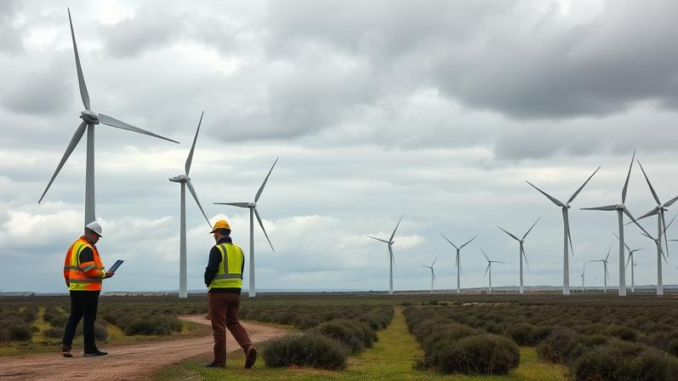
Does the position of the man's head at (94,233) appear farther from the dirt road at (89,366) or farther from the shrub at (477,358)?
the shrub at (477,358)

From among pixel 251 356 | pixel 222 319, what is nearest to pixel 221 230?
pixel 222 319

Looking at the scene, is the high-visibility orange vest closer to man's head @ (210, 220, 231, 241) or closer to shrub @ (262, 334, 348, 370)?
man's head @ (210, 220, 231, 241)

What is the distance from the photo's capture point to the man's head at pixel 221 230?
17344 millimetres

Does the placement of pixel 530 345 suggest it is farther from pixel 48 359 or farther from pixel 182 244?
pixel 182 244

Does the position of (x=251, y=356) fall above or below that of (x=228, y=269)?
below

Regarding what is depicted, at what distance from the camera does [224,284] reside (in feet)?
55.6

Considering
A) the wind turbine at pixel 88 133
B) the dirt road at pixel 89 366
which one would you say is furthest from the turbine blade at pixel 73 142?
the dirt road at pixel 89 366

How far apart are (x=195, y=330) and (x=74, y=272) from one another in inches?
857

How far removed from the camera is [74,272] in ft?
63.2

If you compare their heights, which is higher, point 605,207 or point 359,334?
point 605,207

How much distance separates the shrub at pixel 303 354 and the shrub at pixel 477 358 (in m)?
2.57

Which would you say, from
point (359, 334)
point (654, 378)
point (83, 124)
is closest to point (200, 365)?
point (654, 378)

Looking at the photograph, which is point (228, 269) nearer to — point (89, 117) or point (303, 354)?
point (303, 354)

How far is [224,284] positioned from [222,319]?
30.0 inches
